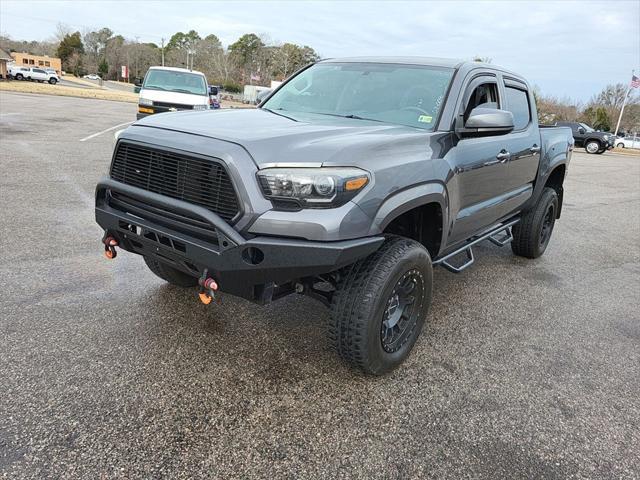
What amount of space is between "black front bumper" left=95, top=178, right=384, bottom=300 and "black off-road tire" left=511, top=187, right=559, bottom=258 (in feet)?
11.4

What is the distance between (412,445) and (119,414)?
1.46 metres

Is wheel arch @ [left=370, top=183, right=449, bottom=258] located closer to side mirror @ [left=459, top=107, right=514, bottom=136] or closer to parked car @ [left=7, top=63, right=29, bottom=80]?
side mirror @ [left=459, top=107, right=514, bottom=136]

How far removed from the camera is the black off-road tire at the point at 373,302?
8.84 feet

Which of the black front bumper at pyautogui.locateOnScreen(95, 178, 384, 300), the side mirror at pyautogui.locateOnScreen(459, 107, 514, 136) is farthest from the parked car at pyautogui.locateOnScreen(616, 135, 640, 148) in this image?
the black front bumper at pyautogui.locateOnScreen(95, 178, 384, 300)

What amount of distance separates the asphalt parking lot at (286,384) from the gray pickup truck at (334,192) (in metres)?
0.39

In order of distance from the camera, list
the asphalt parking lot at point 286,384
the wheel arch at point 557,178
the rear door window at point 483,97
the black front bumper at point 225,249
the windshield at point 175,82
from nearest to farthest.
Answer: the asphalt parking lot at point 286,384
the black front bumper at point 225,249
the rear door window at point 483,97
the wheel arch at point 557,178
the windshield at point 175,82

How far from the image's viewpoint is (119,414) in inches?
98.3

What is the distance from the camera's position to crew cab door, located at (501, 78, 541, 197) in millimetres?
4387

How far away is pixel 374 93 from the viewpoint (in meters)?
3.74

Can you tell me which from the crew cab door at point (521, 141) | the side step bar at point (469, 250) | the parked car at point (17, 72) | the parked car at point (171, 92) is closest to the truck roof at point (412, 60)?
the crew cab door at point (521, 141)

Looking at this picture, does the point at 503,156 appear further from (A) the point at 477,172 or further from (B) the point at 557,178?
(B) the point at 557,178

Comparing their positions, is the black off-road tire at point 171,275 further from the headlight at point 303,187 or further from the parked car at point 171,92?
the parked car at point 171,92

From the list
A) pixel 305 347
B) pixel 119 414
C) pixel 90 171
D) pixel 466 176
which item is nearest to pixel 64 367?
pixel 119 414

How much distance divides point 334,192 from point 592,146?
104 ft
